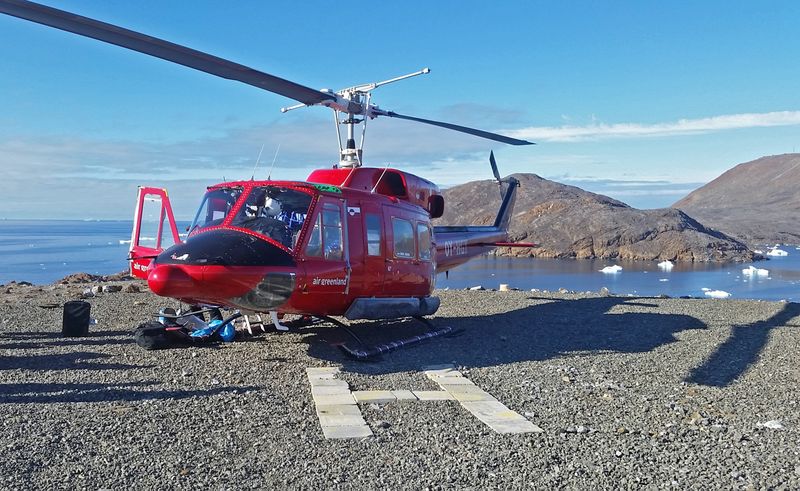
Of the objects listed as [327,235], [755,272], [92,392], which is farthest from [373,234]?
[755,272]

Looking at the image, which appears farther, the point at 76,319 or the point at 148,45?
the point at 76,319

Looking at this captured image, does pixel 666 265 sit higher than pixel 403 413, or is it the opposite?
pixel 403 413

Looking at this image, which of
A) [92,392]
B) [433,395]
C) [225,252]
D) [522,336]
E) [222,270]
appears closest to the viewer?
[92,392]

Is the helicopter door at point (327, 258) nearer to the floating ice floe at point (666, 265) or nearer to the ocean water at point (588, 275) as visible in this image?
the ocean water at point (588, 275)

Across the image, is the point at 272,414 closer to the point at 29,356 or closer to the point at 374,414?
the point at 374,414

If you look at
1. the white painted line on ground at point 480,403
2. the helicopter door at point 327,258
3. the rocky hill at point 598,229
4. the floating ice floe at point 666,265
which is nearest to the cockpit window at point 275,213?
the helicopter door at point 327,258

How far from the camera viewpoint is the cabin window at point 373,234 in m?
9.43

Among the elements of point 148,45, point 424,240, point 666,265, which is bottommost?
point 666,265

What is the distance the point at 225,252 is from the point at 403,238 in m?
3.48

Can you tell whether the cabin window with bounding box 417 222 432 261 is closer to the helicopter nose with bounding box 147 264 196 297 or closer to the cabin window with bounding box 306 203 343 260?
the cabin window with bounding box 306 203 343 260

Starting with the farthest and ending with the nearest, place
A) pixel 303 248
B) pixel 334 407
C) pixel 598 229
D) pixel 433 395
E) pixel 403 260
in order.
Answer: pixel 598 229 → pixel 403 260 → pixel 303 248 → pixel 433 395 → pixel 334 407

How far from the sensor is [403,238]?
10.3 meters

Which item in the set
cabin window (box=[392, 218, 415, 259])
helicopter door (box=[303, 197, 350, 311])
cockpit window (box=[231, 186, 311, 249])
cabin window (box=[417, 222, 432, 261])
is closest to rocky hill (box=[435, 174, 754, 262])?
cabin window (box=[417, 222, 432, 261])

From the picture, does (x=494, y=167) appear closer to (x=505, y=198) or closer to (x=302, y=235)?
(x=505, y=198)
